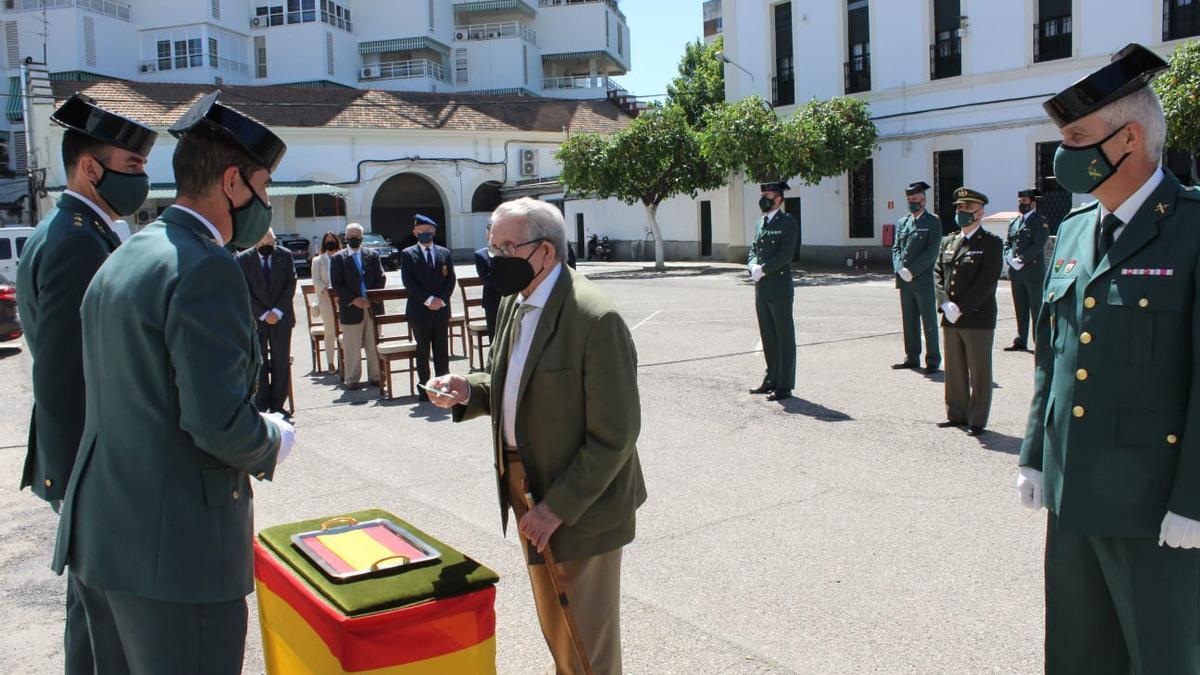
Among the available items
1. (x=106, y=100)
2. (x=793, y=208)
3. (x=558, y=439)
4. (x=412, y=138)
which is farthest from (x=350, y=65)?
(x=558, y=439)

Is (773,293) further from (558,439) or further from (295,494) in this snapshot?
(558,439)

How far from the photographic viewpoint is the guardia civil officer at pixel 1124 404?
2797mm

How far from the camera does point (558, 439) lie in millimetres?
3266

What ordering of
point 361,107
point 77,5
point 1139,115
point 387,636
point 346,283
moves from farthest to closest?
point 77,5
point 361,107
point 346,283
point 1139,115
point 387,636

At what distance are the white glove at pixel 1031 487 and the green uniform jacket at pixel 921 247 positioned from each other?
26.1 ft

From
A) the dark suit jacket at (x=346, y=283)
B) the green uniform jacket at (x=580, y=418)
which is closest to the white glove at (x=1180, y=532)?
the green uniform jacket at (x=580, y=418)

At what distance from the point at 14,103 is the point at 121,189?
1927 inches

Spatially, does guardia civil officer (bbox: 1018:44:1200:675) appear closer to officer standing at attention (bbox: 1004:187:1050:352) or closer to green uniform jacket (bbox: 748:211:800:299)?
green uniform jacket (bbox: 748:211:800:299)

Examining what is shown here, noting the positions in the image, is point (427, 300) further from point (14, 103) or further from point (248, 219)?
point (14, 103)

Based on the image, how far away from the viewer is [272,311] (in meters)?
9.89

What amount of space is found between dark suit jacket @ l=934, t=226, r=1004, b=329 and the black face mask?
562 cm

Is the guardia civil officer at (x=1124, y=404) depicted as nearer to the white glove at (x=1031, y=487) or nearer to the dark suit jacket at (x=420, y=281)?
the white glove at (x=1031, y=487)

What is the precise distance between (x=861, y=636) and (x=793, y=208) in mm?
31697

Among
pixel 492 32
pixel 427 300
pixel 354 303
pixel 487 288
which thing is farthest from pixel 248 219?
pixel 492 32
